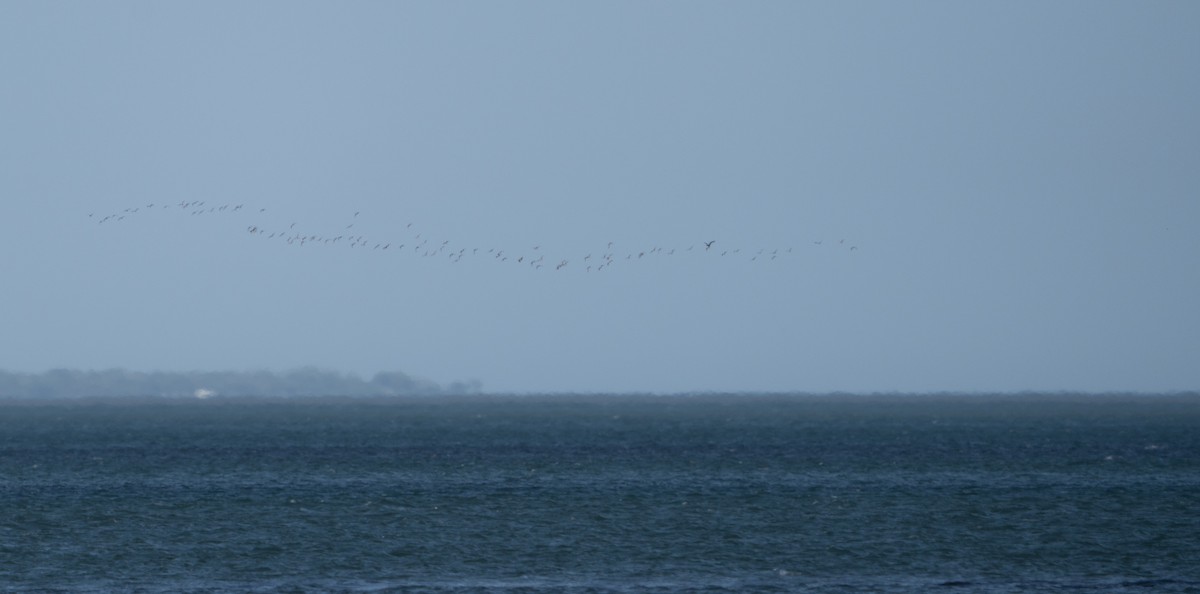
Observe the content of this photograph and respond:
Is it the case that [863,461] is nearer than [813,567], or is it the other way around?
[813,567]

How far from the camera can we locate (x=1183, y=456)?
10500cm

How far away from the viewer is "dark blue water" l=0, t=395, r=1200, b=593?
42531 mm

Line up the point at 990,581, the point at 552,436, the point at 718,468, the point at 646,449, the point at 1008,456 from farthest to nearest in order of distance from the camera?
the point at 552,436 → the point at 646,449 → the point at 1008,456 → the point at 718,468 → the point at 990,581

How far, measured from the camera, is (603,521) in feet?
186

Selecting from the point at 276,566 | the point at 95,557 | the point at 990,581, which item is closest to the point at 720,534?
the point at 990,581

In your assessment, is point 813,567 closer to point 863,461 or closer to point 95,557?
point 95,557

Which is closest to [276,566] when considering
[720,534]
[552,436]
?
[720,534]

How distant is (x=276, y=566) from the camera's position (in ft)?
148

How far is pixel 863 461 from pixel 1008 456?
1376 centimetres

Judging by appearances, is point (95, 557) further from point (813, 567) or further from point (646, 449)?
point (646, 449)

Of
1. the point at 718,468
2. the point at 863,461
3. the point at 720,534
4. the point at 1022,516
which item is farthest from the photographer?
the point at 863,461

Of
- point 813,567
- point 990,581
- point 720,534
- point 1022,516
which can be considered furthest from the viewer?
point 1022,516

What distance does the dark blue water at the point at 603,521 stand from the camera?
140 feet

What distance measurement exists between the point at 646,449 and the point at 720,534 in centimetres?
6173
